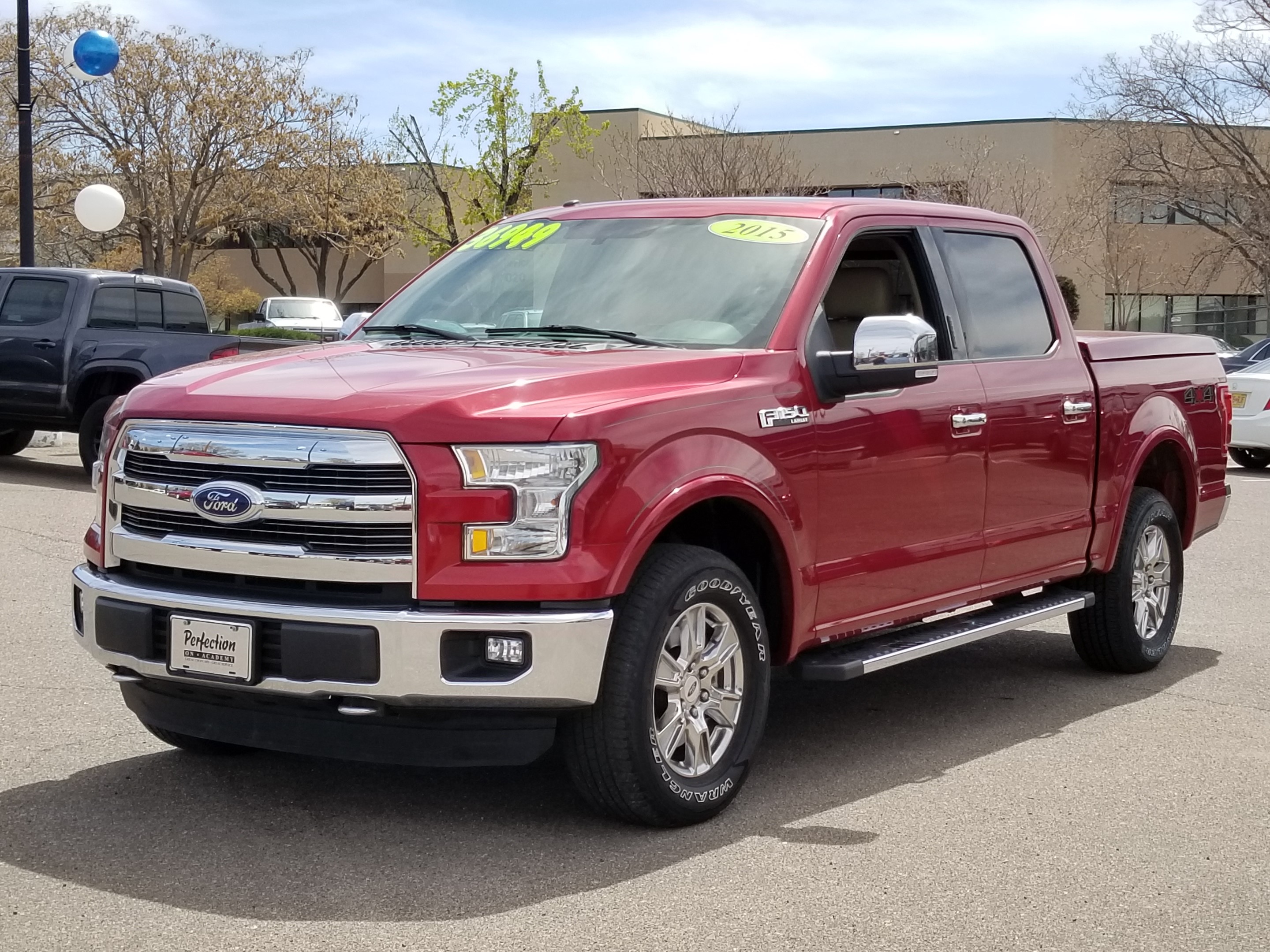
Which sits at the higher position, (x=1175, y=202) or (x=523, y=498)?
(x=1175, y=202)

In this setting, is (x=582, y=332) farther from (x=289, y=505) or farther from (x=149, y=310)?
(x=149, y=310)

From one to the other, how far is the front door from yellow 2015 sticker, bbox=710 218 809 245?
286mm

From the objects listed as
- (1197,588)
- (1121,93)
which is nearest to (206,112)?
(1121,93)

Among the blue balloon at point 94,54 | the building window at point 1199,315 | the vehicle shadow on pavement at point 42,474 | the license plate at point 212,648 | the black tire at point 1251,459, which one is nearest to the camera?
the license plate at point 212,648

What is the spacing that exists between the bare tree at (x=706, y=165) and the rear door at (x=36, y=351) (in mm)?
29732

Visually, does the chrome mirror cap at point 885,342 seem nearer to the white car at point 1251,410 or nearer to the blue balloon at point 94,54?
the white car at point 1251,410

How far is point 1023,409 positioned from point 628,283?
1719mm

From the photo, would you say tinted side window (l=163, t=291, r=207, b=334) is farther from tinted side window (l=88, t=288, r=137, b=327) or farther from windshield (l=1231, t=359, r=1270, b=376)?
windshield (l=1231, t=359, r=1270, b=376)

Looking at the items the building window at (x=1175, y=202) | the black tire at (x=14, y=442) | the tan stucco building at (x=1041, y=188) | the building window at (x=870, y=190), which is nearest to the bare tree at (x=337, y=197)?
the tan stucco building at (x=1041, y=188)

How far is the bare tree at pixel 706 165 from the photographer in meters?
45.2

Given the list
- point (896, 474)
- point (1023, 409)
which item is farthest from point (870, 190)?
point (896, 474)

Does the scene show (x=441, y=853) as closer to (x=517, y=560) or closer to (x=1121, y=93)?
(x=517, y=560)

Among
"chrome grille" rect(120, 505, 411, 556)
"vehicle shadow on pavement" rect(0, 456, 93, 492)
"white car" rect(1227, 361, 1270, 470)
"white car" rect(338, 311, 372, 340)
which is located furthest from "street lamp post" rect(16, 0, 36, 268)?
"chrome grille" rect(120, 505, 411, 556)

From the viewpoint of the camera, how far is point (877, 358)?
5.49m
